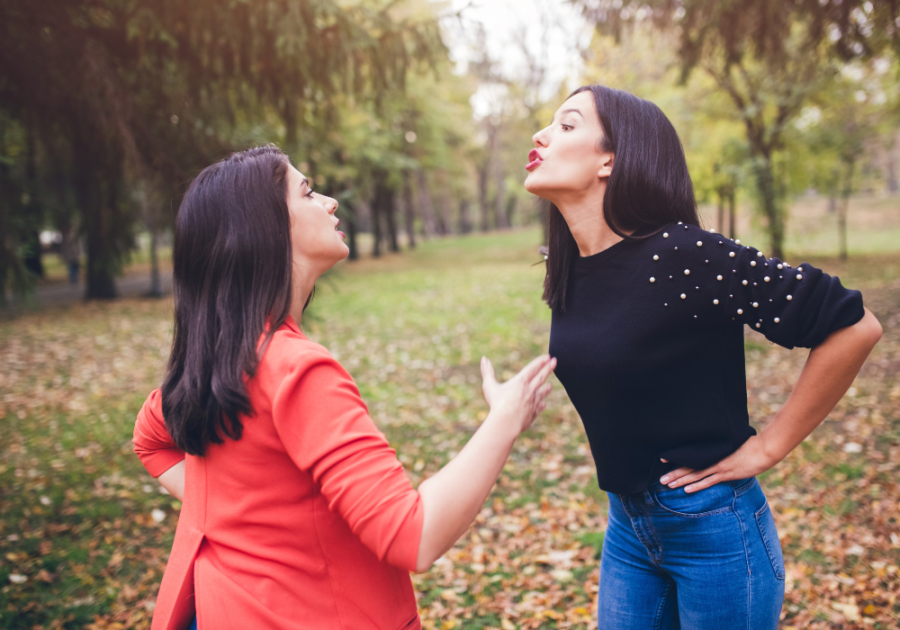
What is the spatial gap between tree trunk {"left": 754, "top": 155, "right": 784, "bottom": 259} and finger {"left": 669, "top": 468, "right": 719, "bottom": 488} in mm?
16544

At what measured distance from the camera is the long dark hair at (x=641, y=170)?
1.73 meters

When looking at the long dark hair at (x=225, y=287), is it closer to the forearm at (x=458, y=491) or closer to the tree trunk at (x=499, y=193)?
the forearm at (x=458, y=491)

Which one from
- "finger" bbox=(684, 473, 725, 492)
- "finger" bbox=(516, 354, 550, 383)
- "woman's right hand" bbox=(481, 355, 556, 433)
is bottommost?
"finger" bbox=(684, 473, 725, 492)

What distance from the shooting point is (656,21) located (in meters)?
7.34

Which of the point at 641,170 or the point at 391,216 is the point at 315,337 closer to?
the point at 641,170

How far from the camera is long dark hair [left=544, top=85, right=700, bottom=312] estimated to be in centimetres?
173

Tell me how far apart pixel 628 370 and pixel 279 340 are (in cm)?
97

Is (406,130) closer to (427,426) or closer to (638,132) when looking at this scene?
(427,426)

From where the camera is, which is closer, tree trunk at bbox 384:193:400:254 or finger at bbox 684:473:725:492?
finger at bbox 684:473:725:492

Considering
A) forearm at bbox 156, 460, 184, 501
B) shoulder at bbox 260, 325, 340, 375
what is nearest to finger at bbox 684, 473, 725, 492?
shoulder at bbox 260, 325, 340, 375

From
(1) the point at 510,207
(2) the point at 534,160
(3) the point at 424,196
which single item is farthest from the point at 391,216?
(1) the point at 510,207

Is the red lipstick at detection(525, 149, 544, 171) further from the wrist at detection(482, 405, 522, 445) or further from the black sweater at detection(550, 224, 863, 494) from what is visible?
the wrist at detection(482, 405, 522, 445)

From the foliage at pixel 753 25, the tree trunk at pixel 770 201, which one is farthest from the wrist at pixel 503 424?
the tree trunk at pixel 770 201

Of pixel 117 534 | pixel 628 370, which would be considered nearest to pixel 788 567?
pixel 628 370
